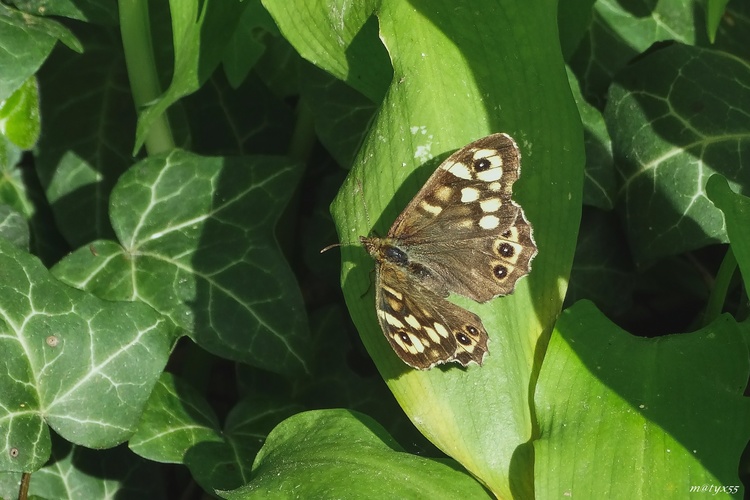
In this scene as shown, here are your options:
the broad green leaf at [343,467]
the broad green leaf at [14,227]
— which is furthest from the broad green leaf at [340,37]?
the broad green leaf at [14,227]

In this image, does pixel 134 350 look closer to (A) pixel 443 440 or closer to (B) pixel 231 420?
(B) pixel 231 420

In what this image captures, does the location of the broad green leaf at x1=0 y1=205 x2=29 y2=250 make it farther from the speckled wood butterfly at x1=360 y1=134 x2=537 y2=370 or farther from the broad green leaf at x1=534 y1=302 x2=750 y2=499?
the broad green leaf at x1=534 y1=302 x2=750 y2=499

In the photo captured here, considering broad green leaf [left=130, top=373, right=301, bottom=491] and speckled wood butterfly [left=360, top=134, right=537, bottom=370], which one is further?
broad green leaf [left=130, top=373, right=301, bottom=491]

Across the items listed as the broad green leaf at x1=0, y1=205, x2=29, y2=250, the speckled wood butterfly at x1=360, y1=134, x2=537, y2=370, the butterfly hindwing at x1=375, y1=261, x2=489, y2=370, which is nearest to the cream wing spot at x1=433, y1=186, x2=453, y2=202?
the speckled wood butterfly at x1=360, y1=134, x2=537, y2=370

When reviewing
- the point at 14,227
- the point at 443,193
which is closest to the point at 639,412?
the point at 443,193

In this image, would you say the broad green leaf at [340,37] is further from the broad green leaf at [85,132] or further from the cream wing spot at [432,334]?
the broad green leaf at [85,132]

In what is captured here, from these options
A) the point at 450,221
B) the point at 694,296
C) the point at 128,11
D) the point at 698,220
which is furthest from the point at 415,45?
the point at 694,296

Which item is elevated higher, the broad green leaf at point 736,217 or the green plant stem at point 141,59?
the green plant stem at point 141,59

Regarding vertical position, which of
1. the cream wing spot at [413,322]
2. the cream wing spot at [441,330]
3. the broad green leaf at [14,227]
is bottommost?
the broad green leaf at [14,227]
